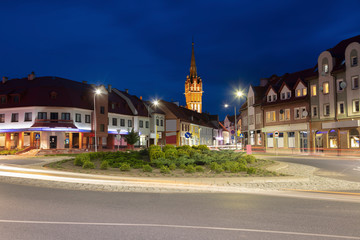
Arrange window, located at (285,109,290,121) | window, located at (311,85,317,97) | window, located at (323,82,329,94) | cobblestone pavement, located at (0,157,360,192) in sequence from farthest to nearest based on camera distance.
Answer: window, located at (285,109,290,121)
window, located at (311,85,317,97)
window, located at (323,82,329,94)
cobblestone pavement, located at (0,157,360,192)

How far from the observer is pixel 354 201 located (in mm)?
10953

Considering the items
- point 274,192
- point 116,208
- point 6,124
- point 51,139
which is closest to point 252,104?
point 51,139

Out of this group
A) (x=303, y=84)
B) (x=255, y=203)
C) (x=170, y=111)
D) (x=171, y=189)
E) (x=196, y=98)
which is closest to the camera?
(x=255, y=203)

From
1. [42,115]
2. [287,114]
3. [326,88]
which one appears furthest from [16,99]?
[326,88]

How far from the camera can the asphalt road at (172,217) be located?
680cm

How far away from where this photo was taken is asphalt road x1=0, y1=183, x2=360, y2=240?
6.80m

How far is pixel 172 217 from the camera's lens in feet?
27.5

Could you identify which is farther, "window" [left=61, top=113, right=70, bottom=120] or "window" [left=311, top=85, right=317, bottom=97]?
"window" [left=61, top=113, right=70, bottom=120]

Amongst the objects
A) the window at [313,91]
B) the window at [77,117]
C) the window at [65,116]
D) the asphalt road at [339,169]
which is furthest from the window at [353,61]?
the window at [65,116]

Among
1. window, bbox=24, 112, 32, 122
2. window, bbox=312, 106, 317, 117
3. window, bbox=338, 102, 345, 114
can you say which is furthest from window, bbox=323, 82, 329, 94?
window, bbox=24, 112, 32, 122

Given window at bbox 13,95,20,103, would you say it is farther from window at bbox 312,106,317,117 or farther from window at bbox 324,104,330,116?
window at bbox 324,104,330,116

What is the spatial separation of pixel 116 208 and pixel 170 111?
71.6 meters

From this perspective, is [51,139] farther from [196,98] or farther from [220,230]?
[196,98]

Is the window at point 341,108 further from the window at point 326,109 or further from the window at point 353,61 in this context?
the window at point 353,61
